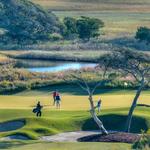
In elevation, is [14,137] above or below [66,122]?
below

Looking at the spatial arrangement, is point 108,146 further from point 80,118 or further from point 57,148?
point 80,118

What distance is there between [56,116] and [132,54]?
17.8ft

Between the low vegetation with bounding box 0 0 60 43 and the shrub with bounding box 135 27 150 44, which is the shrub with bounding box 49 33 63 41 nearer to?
the low vegetation with bounding box 0 0 60 43

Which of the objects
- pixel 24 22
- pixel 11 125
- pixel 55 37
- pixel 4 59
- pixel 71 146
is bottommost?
pixel 4 59

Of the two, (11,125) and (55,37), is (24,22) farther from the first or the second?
(11,125)

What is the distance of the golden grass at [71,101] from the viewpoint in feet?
158

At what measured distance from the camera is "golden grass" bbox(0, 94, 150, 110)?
48.2 m

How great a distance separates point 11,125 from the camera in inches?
1585

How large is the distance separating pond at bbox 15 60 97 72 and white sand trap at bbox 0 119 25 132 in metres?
32.7

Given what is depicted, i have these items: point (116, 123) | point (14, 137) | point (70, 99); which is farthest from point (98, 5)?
point (14, 137)

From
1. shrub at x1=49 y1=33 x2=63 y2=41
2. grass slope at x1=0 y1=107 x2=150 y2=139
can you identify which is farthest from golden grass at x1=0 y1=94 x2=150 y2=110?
shrub at x1=49 y1=33 x2=63 y2=41

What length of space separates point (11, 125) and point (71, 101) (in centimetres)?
1094

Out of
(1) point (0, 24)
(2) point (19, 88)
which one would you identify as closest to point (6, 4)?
(1) point (0, 24)

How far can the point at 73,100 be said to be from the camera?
51219 millimetres
